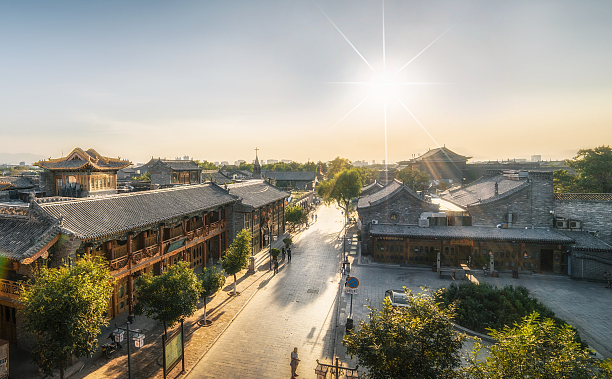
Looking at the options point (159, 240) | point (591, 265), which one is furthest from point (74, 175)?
point (591, 265)

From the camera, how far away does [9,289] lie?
13.3 m

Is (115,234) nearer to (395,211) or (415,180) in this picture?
(395,211)

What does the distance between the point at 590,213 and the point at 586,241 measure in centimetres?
360

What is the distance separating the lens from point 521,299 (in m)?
17.6

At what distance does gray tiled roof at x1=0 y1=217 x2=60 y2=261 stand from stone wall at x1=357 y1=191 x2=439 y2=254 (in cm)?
2386

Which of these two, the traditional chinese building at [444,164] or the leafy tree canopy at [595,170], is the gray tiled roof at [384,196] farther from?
the traditional chinese building at [444,164]

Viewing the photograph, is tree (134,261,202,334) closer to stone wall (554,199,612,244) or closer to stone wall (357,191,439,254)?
stone wall (357,191,439,254)

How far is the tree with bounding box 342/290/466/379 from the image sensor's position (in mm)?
7840

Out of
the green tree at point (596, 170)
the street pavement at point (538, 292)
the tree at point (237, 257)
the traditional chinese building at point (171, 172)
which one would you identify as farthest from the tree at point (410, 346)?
the traditional chinese building at point (171, 172)

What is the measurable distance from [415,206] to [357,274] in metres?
9.37

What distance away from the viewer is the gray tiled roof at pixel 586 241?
78.6 feet

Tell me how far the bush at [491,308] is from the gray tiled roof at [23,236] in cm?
1865

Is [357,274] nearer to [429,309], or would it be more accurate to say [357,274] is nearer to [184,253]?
[184,253]

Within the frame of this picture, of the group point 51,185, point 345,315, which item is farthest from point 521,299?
point 51,185
